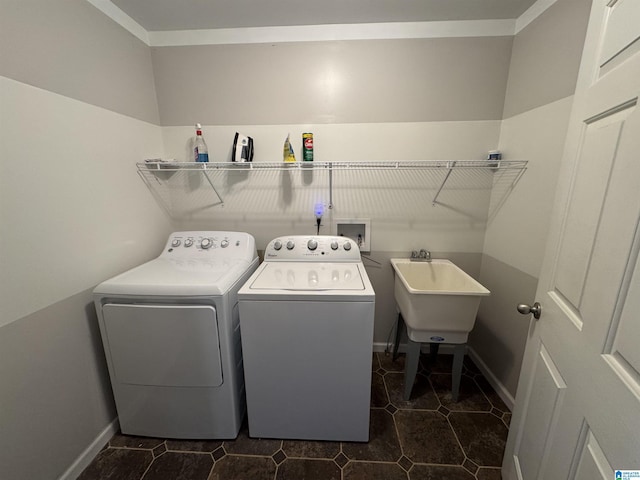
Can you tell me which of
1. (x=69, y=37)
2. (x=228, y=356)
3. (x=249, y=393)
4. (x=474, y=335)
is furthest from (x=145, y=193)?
(x=474, y=335)

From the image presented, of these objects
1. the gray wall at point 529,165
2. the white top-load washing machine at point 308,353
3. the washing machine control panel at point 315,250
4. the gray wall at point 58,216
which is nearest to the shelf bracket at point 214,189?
the gray wall at point 58,216

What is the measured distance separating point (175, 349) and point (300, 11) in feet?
6.96

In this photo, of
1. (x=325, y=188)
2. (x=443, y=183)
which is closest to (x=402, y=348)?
(x=443, y=183)

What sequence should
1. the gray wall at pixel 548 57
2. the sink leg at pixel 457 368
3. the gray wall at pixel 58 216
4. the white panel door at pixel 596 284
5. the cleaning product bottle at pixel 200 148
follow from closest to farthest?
the white panel door at pixel 596 284 < the gray wall at pixel 58 216 < the gray wall at pixel 548 57 < the sink leg at pixel 457 368 < the cleaning product bottle at pixel 200 148

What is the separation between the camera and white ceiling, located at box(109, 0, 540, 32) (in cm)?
148

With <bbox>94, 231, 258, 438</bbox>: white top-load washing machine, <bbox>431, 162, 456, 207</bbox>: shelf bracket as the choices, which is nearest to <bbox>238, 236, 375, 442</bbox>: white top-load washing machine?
<bbox>94, 231, 258, 438</bbox>: white top-load washing machine

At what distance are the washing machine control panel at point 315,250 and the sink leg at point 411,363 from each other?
65 cm

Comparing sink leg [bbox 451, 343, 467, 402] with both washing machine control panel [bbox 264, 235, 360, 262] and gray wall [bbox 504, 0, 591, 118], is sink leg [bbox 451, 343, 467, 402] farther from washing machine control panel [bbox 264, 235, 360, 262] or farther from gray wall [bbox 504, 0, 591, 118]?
gray wall [bbox 504, 0, 591, 118]

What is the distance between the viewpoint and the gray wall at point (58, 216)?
39.8 inches

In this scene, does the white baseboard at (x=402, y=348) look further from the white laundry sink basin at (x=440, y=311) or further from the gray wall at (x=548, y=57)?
the gray wall at (x=548, y=57)

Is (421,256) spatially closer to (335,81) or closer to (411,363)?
(411,363)

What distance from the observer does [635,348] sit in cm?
55

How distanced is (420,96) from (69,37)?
2028mm

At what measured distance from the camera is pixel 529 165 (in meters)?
1.50
